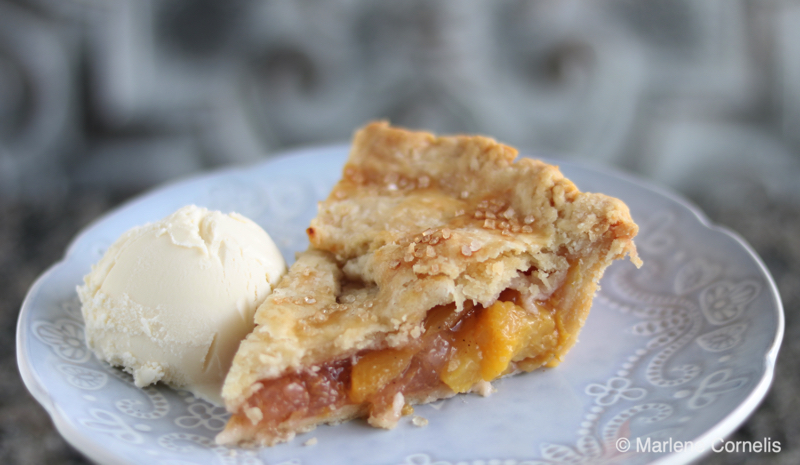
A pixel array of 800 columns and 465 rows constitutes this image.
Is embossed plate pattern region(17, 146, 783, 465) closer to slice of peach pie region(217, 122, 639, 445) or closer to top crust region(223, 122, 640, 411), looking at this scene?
slice of peach pie region(217, 122, 639, 445)

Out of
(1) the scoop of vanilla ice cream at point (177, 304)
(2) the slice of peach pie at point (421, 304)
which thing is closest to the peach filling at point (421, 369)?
(2) the slice of peach pie at point (421, 304)

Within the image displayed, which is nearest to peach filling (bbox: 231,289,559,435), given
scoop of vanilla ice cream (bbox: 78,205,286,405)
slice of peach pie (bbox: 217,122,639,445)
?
slice of peach pie (bbox: 217,122,639,445)

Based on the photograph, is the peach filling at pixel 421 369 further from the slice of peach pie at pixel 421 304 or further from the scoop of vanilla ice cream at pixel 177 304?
the scoop of vanilla ice cream at pixel 177 304

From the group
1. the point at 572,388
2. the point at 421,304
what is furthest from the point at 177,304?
the point at 572,388

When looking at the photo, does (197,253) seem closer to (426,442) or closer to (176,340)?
(176,340)

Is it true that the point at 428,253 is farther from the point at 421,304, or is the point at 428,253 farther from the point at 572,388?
the point at 572,388
